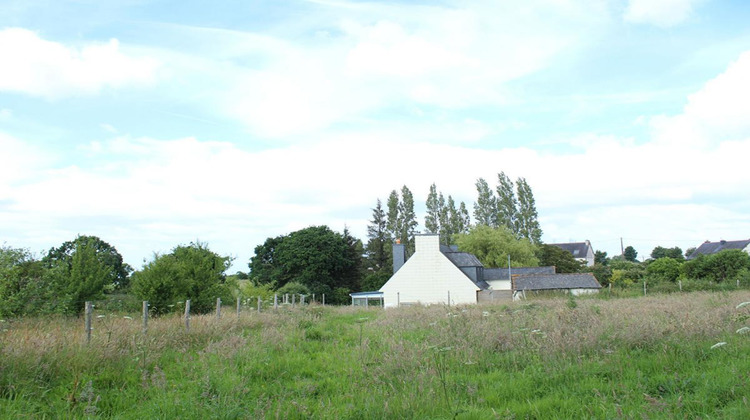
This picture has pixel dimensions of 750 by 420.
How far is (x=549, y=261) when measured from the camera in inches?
2717

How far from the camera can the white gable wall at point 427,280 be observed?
45.0m

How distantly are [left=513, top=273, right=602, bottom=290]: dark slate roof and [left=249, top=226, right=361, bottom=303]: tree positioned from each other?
24124 millimetres

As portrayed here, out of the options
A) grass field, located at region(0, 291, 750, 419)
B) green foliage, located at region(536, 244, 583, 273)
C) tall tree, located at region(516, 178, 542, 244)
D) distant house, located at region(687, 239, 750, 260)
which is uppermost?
tall tree, located at region(516, 178, 542, 244)

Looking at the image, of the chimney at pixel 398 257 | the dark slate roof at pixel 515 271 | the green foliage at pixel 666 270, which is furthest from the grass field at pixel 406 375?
the green foliage at pixel 666 270

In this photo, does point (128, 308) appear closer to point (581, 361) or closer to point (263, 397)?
point (263, 397)

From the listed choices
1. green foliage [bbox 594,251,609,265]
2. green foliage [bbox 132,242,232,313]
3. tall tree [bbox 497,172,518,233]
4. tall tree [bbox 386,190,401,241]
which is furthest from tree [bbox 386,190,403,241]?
green foliage [bbox 594,251,609,265]

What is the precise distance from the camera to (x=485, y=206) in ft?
230

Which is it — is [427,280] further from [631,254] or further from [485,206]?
→ [631,254]

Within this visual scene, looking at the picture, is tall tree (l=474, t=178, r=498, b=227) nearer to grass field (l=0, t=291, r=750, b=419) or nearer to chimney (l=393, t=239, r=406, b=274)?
chimney (l=393, t=239, r=406, b=274)

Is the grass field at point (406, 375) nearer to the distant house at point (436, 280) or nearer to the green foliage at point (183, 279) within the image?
the green foliage at point (183, 279)

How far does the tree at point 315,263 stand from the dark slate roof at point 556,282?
79.1ft

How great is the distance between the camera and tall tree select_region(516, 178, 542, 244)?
67938 mm

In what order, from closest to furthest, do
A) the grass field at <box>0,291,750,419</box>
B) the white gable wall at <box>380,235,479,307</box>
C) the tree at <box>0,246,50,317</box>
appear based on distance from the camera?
the grass field at <box>0,291,750,419</box> < the tree at <box>0,246,50,317</box> < the white gable wall at <box>380,235,479,307</box>

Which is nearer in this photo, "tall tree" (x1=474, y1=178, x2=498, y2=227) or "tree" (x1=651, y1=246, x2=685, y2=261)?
"tall tree" (x1=474, y1=178, x2=498, y2=227)
